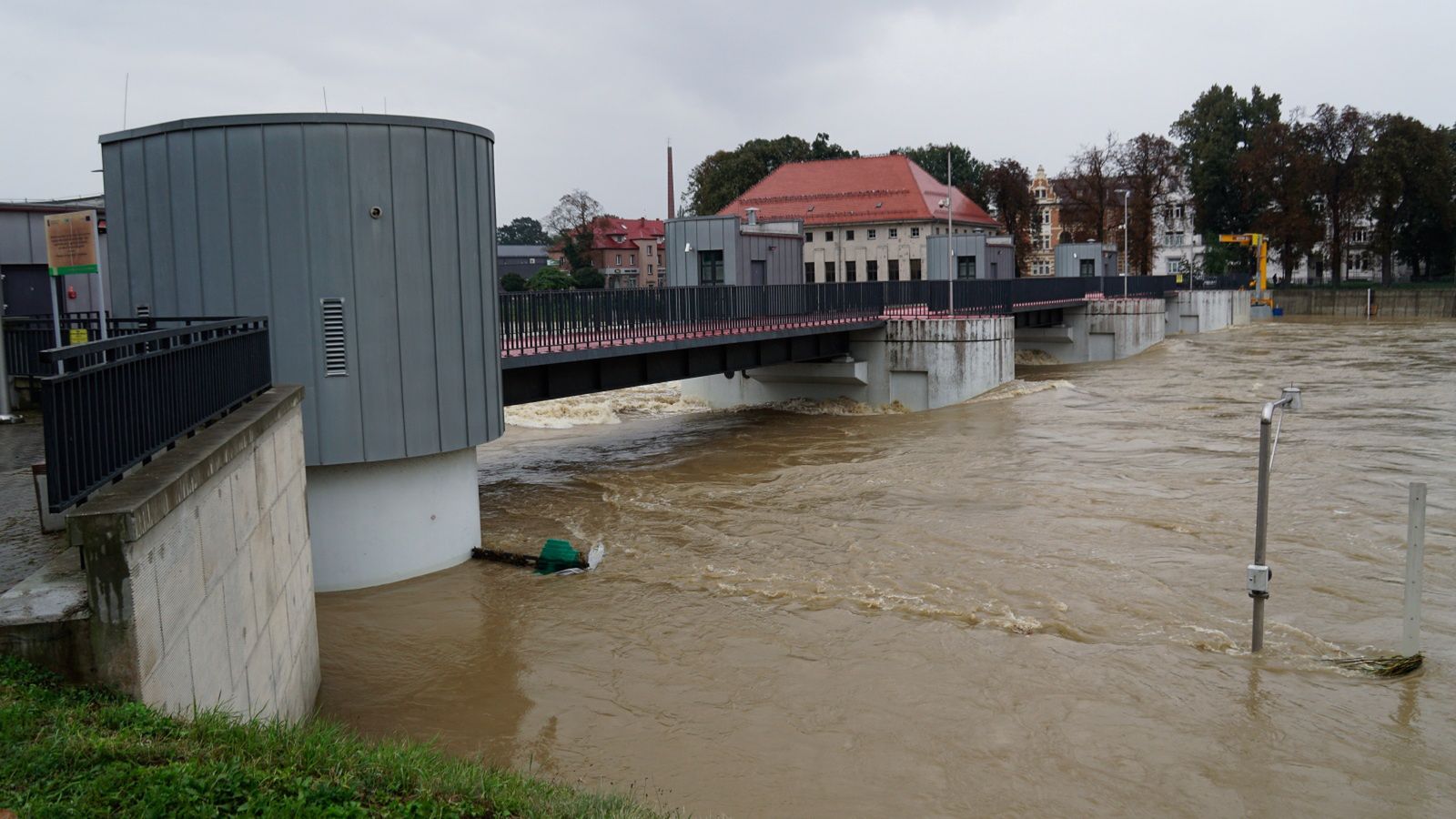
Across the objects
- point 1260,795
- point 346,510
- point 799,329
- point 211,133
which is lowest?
point 1260,795

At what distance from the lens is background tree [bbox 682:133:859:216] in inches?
3593

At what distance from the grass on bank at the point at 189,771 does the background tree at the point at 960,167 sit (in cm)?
8816

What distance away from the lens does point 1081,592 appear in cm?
1391

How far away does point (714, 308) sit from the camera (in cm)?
2603

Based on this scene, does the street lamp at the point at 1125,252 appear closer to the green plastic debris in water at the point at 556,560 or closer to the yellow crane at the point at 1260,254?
the yellow crane at the point at 1260,254

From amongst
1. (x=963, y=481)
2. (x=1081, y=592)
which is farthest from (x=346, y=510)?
(x=963, y=481)

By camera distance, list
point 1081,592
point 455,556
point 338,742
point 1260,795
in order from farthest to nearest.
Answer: point 455,556 → point 1081,592 → point 1260,795 → point 338,742

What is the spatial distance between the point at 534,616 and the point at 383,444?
9.52ft


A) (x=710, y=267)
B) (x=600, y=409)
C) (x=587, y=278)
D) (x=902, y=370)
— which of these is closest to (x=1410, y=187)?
(x=587, y=278)

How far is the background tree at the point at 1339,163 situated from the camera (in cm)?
8256

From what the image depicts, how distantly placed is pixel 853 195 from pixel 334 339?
68151 millimetres

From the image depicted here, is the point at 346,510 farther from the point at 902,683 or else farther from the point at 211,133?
the point at 902,683

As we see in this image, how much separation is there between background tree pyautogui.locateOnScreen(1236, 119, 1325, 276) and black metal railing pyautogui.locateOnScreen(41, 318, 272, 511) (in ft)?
286

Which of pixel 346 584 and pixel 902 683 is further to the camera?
pixel 346 584
